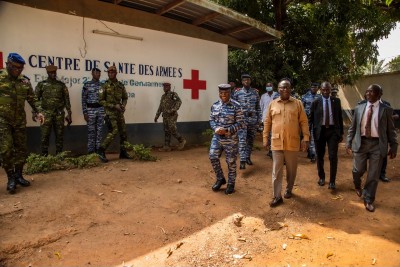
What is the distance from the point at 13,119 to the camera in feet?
14.4

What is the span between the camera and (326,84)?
17.0ft

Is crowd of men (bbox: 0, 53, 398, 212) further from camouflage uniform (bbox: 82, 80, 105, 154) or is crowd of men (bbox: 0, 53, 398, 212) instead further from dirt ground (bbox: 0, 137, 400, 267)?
camouflage uniform (bbox: 82, 80, 105, 154)

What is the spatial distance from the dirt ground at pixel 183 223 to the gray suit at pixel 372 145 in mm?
457

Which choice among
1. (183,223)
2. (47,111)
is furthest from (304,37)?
(183,223)

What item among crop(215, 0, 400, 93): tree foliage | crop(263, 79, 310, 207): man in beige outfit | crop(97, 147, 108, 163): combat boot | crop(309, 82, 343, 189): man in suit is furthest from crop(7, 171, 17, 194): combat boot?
crop(215, 0, 400, 93): tree foliage

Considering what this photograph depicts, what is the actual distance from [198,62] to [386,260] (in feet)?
22.2

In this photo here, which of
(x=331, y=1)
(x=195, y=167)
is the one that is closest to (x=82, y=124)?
(x=195, y=167)

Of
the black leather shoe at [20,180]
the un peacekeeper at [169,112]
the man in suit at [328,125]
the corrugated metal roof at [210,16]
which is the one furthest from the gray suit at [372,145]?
the black leather shoe at [20,180]

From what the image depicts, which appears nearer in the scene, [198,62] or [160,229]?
[160,229]

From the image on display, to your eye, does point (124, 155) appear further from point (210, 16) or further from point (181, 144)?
point (210, 16)

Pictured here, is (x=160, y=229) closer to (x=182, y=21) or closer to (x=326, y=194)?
(x=326, y=194)

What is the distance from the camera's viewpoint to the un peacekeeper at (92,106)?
6.24 meters

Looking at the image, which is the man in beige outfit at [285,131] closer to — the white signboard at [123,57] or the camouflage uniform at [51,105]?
the camouflage uniform at [51,105]

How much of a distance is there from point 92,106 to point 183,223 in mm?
3461
